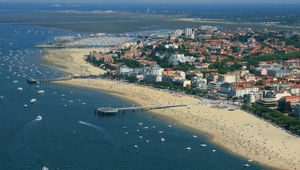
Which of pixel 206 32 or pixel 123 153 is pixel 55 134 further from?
pixel 206 32

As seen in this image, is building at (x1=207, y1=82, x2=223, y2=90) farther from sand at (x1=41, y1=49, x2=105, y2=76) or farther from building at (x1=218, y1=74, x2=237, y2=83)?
sand at (x1=41, y1=49, x2=105, y2=76)

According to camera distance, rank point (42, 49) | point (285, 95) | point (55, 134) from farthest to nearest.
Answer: point (42, 49)
point (285, 95)
point (55, 134)

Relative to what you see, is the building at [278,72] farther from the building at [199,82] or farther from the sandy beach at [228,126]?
the sandy beach at [228,126]

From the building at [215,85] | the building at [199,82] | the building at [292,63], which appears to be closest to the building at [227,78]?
the building at [199,82]

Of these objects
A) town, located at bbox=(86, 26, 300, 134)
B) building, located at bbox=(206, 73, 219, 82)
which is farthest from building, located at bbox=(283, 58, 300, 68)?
building, located at bbox=(206, 73, 219, 82)

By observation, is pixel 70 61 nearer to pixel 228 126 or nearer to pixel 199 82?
pixel 199 82

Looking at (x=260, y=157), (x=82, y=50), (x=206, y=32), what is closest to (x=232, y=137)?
(x=260, y=157)

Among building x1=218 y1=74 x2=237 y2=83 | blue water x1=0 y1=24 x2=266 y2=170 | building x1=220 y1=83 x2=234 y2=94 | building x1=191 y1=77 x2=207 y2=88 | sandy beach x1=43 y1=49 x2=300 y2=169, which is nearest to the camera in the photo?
blue water x1=0 y1=24 x2=266 y2=170
